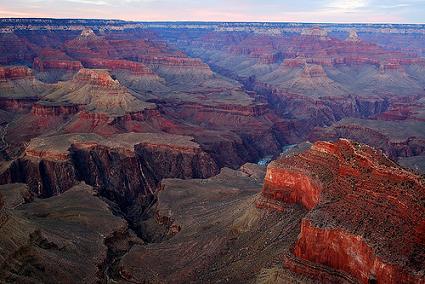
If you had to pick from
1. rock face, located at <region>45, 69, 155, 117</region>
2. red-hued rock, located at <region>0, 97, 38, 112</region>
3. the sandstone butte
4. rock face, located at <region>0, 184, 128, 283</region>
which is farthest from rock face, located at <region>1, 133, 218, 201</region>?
the sandstone butte

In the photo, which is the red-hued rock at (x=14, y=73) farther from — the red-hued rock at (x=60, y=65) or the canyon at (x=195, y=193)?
the red-hued rock at (x=60, y=65)

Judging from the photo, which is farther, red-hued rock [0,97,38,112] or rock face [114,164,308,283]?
red-hued rock [0,97,38,112]

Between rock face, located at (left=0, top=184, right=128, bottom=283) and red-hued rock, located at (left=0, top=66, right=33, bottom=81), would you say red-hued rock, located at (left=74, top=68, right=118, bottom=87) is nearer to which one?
red-hued rock, located at (left=0, top=66, right=33, bottom=81)

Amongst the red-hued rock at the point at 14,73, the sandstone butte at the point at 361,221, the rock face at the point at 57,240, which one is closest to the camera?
the sandstone butte at the point at 361,221

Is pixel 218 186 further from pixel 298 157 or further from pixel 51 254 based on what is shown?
pixel 51 254

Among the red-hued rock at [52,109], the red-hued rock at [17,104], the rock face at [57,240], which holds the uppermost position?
the rock face at [57,240]

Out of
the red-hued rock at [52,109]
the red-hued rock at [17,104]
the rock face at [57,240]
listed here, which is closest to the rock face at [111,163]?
the rock face at [57,240]
